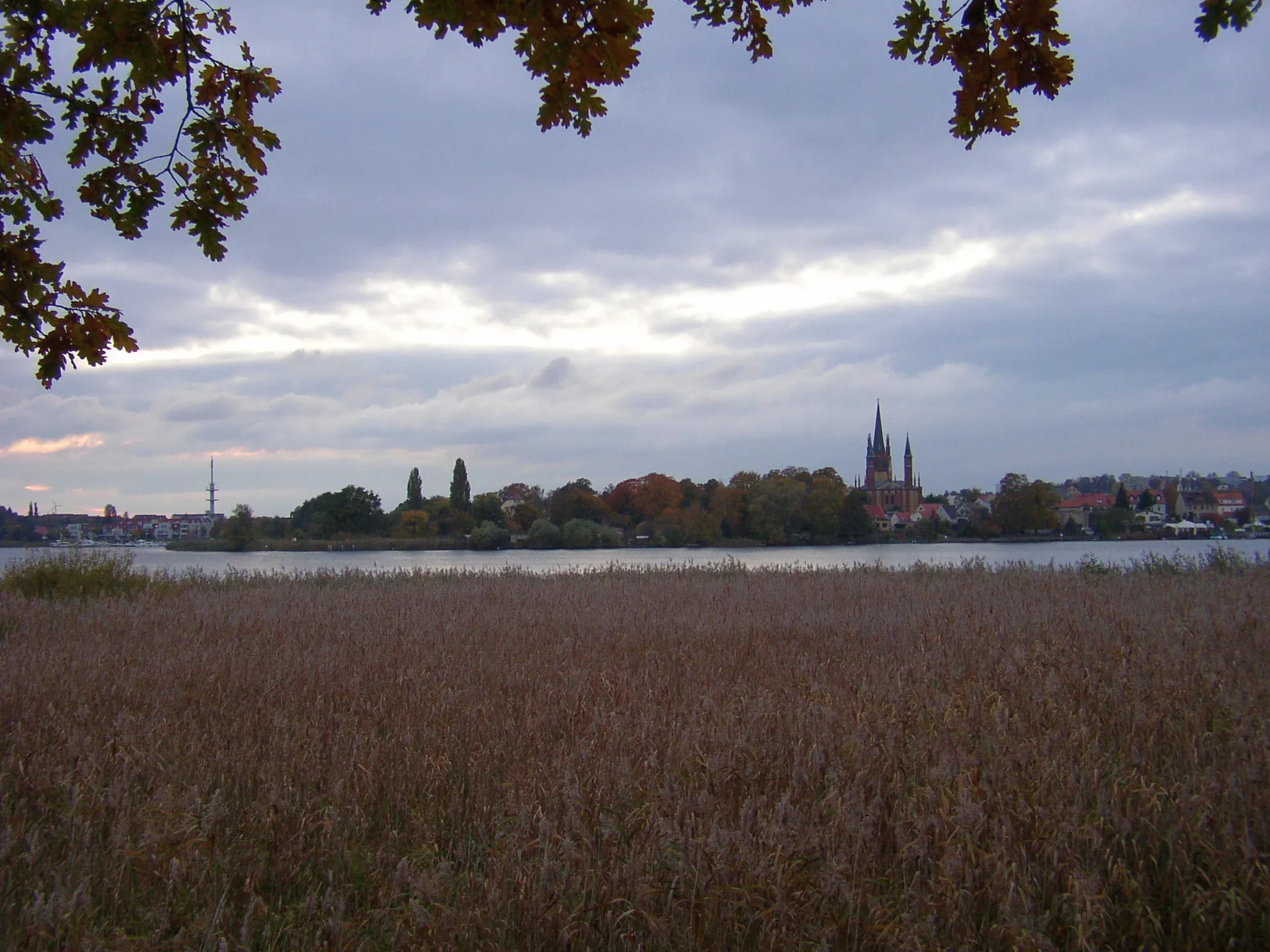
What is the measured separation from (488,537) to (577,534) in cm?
680

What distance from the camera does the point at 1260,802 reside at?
132 inches

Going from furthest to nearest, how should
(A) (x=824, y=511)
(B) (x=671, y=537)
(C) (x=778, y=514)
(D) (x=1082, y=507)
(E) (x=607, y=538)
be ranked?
(D) (x=1082, y=507) → (A) (x=824, y=511) → (B) (x=671, y=537) → (E) (x=607, y=538) → (C) (x=778, y=514)

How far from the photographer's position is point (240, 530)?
65.9 metres

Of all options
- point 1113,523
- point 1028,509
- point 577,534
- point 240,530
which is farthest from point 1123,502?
point 240,530

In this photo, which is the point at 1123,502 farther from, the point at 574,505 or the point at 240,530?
the point at 240,530

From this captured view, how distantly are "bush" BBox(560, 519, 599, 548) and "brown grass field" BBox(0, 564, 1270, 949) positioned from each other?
53.9 metres

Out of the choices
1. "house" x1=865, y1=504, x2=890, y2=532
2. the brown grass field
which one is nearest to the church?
"house" x1=865, y1=504, x2=890, y2=532

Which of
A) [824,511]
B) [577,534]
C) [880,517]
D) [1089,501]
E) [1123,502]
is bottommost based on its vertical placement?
[577,534]

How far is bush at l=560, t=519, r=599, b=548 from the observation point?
61.5 meters

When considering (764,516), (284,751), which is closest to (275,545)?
(764,516)

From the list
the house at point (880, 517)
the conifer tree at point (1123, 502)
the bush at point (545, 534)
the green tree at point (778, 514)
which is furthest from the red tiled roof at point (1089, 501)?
the bush at point (545, 534)

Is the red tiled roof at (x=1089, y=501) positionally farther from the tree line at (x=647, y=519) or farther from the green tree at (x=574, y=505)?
the green tree at (x=574, y=505)

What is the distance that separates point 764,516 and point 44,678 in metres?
59.0

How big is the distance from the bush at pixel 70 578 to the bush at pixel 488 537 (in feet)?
151
